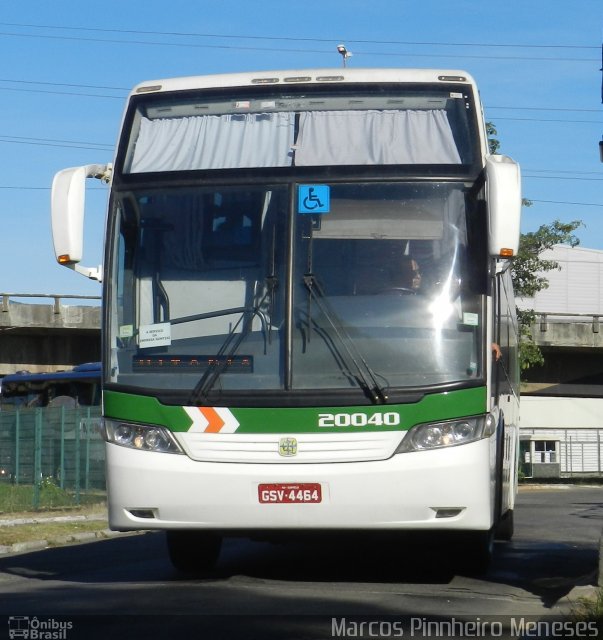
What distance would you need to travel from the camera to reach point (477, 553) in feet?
32.8

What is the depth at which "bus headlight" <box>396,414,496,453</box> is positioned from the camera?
864cm

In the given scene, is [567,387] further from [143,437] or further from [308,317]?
[143,437]

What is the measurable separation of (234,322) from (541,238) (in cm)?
2843

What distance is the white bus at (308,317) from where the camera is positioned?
8664mm

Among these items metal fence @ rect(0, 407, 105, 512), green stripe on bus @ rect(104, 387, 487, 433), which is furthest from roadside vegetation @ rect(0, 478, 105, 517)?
green stripe on bus @ rect(104, 387, 487, 433)

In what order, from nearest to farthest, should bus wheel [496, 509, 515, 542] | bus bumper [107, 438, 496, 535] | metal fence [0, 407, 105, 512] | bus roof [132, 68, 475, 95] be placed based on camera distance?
bus bumper [107, 438, 496, 535]
bus roof [132, 68, 475, 95]
bus wheel [496, 509, 515, 542]
metal fence [0, 407, 105, 512]

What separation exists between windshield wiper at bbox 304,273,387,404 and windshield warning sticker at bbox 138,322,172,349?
3.54 feet

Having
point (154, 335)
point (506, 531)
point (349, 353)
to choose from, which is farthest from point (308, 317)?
point (506, 531)

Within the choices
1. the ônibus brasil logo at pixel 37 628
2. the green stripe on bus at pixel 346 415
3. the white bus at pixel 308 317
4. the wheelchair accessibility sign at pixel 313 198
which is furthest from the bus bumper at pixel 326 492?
the wheelchair accessibility sign at pixel 313 198

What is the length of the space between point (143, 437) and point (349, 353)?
5.29 feet

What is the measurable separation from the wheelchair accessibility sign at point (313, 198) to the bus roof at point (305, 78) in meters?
1.10

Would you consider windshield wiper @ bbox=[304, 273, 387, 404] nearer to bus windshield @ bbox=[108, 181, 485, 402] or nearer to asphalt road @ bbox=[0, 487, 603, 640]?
bus windshield @ bbox=[108, 181, 485, 402]

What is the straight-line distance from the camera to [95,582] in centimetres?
1027

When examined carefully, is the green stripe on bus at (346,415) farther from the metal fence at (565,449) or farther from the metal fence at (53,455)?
the metal fence at (565,449)
